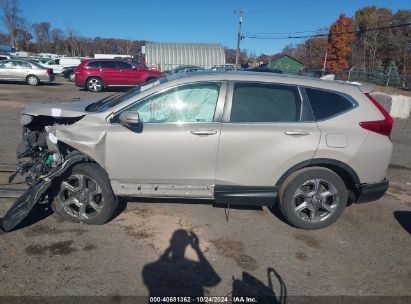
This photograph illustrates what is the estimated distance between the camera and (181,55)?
135 ft

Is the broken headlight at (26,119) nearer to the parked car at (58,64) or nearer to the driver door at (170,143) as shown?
the driver door at (170,143)

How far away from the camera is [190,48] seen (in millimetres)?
41969

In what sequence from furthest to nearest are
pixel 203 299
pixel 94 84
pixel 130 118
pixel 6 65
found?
pixel 6 65
pixel 94 84
pixel 130 118
pixel 203 299

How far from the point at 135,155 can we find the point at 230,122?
3.61ft

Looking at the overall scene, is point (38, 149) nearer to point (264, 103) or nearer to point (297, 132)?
point (264, 103)

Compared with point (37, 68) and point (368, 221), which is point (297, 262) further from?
point (37, 68)

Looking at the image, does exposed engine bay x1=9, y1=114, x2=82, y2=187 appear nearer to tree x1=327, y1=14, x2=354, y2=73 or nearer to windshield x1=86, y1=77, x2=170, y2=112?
windshield x1=86, y1=77, x2=170, y2=112

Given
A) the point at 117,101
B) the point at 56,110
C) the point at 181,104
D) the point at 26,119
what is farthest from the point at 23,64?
the point at 181,104

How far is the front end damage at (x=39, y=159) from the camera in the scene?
3607 mm

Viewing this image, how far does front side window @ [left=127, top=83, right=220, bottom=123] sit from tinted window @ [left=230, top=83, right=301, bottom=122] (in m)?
0.26

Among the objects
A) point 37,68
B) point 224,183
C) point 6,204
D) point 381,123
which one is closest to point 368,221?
point 381,123

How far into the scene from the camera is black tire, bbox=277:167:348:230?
378 cm

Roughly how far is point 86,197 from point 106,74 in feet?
52.4

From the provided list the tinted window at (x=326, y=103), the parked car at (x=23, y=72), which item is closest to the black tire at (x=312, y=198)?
the tinted window at (x=326, y=103)
